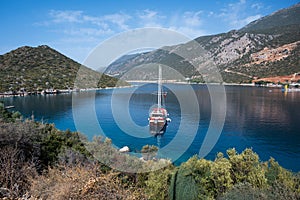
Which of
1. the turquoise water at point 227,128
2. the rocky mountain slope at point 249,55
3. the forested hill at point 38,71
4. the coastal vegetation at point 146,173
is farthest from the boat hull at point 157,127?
the rocky mountain slope at point 249,55

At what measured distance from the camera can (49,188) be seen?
581 cm

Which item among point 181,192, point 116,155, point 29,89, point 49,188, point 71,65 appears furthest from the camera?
point 71,65

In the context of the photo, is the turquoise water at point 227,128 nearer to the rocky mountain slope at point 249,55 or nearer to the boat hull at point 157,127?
the boat hull at point 157,127

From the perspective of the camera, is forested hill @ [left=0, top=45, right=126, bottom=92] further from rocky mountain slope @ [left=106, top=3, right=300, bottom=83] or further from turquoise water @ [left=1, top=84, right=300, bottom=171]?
rocky mountain slope @ [left=106, top=3, right=300, bottom=83]

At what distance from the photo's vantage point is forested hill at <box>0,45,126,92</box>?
62.3 metres

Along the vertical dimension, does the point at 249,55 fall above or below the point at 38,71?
above

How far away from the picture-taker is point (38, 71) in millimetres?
71188

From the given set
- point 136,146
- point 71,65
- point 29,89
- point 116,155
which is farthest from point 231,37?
point 116,155

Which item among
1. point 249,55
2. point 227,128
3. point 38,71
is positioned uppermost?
point 249,55

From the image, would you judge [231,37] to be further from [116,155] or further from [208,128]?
[116,155]

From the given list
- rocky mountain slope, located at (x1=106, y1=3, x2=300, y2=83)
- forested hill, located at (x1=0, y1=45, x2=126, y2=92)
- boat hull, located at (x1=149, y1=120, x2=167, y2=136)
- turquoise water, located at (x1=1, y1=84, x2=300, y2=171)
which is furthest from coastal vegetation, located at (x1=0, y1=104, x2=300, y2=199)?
rocky mountain slope, located at (x1=106, y1=3, x2=300, y2=83)

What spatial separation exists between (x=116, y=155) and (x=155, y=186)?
4.05m

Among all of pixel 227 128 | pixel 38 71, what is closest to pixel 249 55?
pixel 38 71

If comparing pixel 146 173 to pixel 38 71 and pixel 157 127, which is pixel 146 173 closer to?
pixel 157 127
